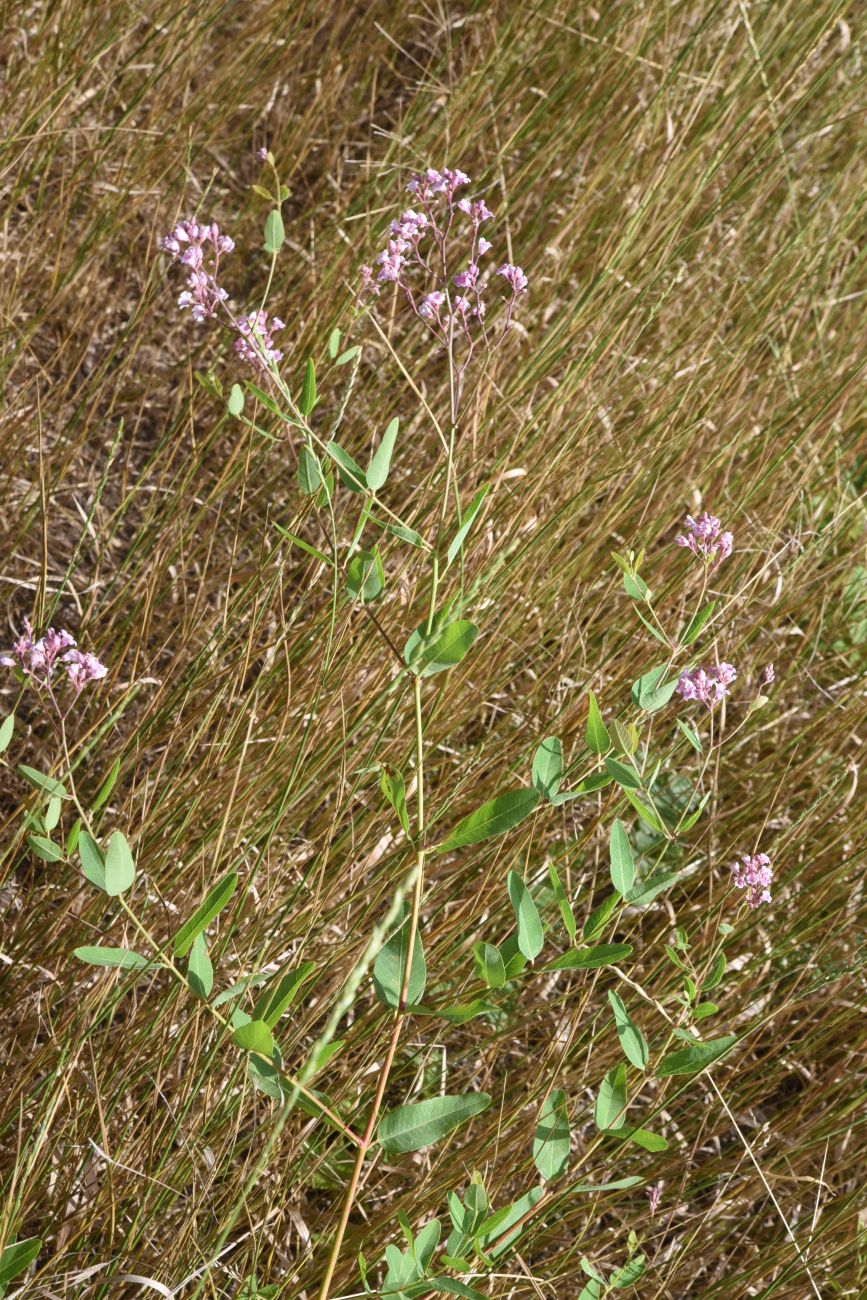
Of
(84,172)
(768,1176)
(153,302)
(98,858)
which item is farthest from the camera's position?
(84,172)

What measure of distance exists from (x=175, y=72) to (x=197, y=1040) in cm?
160

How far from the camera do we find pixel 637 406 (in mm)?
1748

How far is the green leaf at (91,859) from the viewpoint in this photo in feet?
2.71

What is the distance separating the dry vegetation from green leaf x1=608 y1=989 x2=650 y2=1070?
7cm

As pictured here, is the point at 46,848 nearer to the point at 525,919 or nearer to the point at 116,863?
the point at 116,863

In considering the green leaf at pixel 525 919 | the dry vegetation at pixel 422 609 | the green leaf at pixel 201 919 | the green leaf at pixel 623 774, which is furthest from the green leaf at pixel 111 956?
the green leaf at pixel 623 774

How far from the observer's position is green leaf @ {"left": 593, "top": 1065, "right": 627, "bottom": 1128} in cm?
88

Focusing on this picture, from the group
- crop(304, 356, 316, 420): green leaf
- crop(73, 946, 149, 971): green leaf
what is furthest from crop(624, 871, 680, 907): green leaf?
crop(304, 356, 316, 420): green leaf

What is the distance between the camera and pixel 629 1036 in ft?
2.97

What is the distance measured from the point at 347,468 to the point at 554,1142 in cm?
54

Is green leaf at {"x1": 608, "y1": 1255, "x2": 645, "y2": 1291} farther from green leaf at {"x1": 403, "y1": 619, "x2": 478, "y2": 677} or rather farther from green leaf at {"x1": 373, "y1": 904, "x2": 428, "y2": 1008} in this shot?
green leaf at {"x1": 403, "y1": 619, "x2": 478, "y2": 677}

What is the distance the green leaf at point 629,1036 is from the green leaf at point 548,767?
154mm

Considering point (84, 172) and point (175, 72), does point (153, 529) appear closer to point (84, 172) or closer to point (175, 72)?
point (84, 172)

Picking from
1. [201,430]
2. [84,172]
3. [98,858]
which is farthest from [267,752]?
[84,172]
